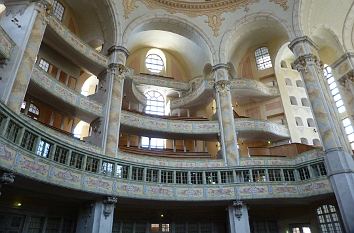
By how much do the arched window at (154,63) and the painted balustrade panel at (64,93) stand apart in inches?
515

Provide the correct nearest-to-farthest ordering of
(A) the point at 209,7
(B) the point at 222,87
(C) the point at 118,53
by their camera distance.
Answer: (C) the point at 118,53, (B) the point at 222,87, (A) the point at 209,7

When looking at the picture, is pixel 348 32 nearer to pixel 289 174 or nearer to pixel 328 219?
pixel 289 174

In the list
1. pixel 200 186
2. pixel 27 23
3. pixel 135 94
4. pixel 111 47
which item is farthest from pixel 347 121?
pixel 27 23

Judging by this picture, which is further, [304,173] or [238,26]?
[238,26]

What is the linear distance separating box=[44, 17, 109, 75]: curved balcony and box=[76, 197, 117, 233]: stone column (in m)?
10.5

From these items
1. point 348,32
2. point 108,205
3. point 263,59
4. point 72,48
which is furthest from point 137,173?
point 348,32

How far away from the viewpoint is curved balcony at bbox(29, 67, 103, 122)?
17.1 m

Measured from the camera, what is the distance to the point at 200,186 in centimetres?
1917

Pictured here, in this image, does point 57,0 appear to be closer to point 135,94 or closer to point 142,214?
point 135,94

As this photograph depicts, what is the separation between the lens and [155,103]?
30.4 m

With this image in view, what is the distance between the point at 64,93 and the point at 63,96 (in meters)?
0.23

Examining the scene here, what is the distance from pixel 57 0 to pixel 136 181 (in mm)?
16833

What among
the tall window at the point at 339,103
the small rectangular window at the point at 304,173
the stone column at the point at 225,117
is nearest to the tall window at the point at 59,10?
the stone column at the point at 225,117

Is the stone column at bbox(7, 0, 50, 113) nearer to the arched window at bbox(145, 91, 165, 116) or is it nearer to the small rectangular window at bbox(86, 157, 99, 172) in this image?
the small rectangular window at bbox(86, 157, 99, 172)
